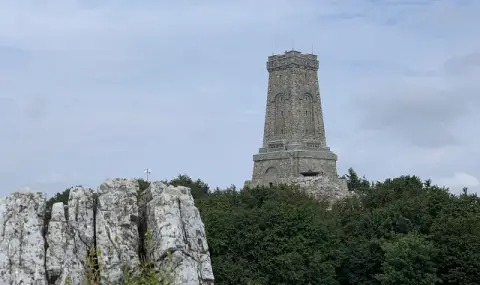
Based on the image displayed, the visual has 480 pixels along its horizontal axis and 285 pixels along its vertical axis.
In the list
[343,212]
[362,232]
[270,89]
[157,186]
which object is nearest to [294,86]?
[270,89]

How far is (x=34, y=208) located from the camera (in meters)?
16.0

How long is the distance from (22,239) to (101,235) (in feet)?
5.04

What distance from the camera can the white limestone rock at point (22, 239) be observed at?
15.2m

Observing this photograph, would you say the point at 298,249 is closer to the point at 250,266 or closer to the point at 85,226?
the point at 250,266

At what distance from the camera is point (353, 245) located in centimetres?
3584

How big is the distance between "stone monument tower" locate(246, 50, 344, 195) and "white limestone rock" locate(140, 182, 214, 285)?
2345 inches

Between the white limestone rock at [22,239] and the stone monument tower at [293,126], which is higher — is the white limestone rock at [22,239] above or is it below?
below

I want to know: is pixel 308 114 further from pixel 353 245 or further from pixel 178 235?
pixel 178 235

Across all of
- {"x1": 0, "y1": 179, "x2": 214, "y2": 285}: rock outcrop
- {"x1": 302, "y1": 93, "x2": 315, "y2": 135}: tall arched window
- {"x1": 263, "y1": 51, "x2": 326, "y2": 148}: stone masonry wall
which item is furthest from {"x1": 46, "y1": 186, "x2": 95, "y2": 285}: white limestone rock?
{"x1": 302, "y1": 93, "x2": 315, "y2": 135}: tall arched window

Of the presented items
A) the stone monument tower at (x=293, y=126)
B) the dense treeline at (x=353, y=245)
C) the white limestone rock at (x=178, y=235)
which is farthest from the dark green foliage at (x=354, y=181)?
the white limestone rock at (x=178, y=235)

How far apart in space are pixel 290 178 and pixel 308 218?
3644 centimetres

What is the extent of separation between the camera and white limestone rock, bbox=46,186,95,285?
15.5 m

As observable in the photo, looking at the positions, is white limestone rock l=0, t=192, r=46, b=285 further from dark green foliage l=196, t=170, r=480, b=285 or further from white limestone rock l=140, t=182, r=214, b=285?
dark green foliage l=196, t=170, r=480, b=285

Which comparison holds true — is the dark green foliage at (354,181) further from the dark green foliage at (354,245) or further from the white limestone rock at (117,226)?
the white limestone rock at (117,226)
